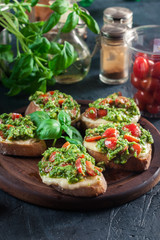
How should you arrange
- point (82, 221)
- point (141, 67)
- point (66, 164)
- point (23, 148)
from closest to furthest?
1. point (82, 221)
2. point (66, 164)
3. point (23, 148)
4. point (141, 67)

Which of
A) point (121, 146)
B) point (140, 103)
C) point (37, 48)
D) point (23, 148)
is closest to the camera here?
point (121, 146)

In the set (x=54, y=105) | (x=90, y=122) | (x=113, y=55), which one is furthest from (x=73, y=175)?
(x=113, y=55)

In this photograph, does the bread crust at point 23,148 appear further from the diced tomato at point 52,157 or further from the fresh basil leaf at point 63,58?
the fresh basil leaf at point 63,58

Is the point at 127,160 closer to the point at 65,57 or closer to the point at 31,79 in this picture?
the point at 65,57

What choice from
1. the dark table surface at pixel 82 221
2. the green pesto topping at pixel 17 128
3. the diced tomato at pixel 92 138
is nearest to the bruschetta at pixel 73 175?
the dark table surface at pixel 82 221

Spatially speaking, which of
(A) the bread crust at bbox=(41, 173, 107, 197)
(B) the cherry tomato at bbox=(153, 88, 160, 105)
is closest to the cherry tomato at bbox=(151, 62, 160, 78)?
(B) the cherry tomato at bbox=(153, 88, 160, 105)

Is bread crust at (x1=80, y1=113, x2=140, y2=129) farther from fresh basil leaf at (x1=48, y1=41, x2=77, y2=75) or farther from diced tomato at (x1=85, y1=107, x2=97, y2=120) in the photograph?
fresh basil leaf at (x1=48, y1=41, x2=77, y2=75)

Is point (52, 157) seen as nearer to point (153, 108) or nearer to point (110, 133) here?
point (110, 133)
